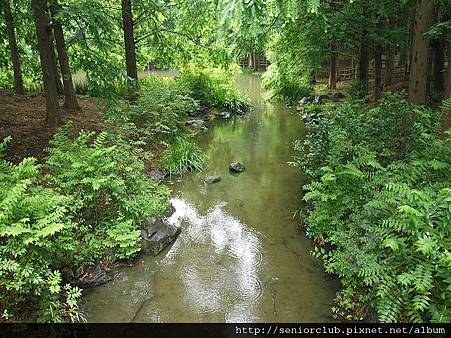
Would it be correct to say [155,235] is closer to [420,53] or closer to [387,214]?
[387,214]

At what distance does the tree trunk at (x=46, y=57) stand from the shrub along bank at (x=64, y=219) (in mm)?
1829

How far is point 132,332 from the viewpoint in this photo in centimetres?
458

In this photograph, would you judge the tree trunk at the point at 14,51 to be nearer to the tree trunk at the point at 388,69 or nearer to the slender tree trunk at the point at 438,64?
the slender tree trunk at the point at 438,64

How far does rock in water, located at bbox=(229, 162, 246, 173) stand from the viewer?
33.8ft

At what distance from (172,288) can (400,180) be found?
3.96 metres

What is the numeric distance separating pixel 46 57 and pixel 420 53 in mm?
9106

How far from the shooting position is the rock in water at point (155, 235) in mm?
6301

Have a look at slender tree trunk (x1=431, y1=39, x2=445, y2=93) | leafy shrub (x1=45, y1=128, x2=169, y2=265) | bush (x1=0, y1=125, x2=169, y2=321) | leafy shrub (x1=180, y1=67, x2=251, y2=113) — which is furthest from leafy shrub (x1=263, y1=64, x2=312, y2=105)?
leafy shrub (x1=45, y1=128, x2=169, y2=265)

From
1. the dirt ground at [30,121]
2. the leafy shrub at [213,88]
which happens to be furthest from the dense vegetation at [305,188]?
the leafy shrub at [213,88]

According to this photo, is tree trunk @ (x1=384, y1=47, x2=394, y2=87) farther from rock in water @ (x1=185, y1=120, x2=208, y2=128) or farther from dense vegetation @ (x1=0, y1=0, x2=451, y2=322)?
rock in water @ (x1=185, y1=120, x2=208, y2=128)

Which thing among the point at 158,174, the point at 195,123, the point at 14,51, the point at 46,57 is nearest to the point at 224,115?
the point at 195,123

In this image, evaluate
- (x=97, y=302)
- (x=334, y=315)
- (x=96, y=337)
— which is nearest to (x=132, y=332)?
(x=96, y=337)

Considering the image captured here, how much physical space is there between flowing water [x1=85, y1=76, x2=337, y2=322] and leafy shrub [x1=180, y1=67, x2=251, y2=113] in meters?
8.36

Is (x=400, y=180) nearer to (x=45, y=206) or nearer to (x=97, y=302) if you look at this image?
(x=97, y=302)
